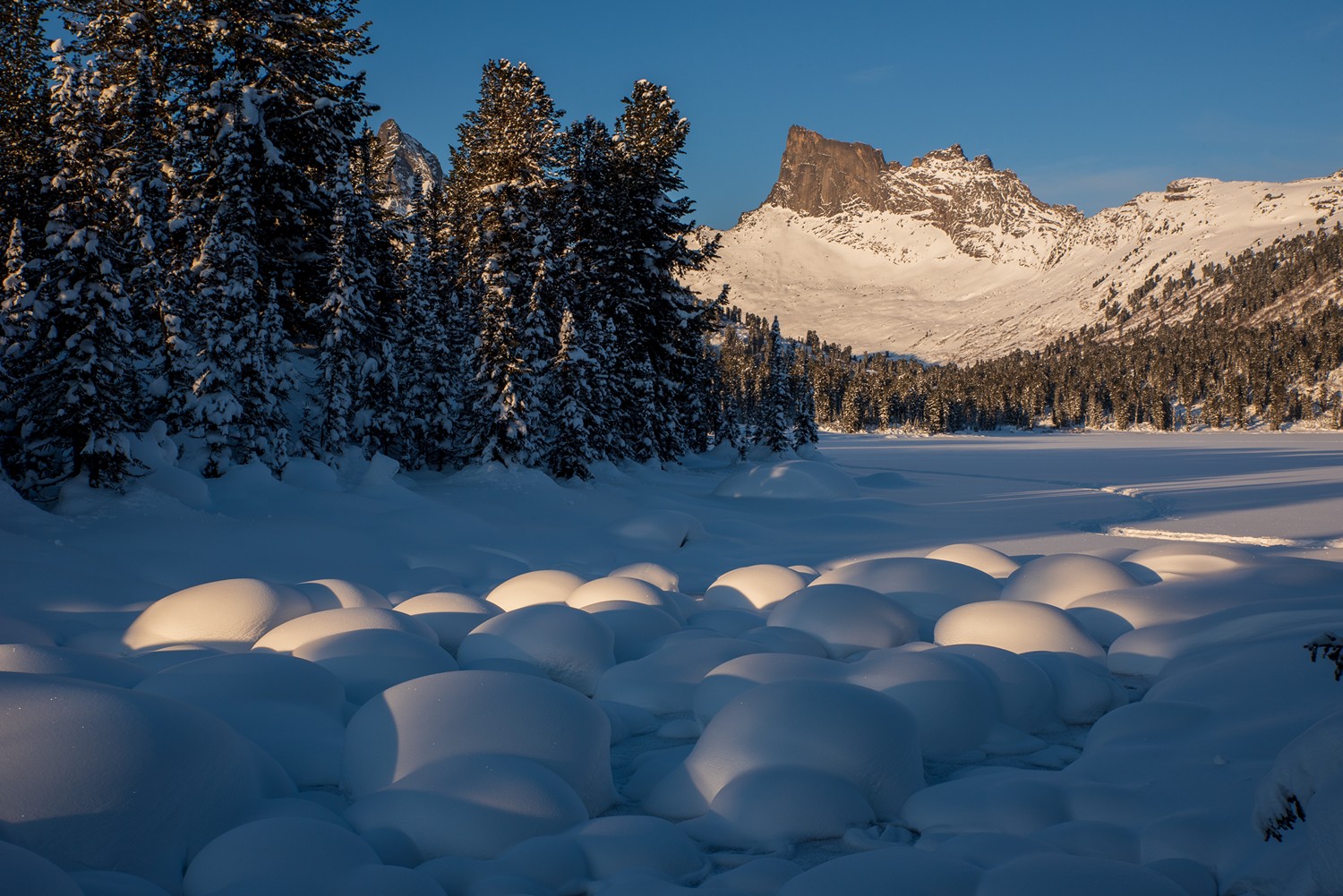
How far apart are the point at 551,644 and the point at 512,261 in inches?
697

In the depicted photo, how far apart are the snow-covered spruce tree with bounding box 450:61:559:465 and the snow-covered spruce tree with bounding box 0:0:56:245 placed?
32.2ft

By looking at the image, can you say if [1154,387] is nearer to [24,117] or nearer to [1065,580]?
[1065,580]

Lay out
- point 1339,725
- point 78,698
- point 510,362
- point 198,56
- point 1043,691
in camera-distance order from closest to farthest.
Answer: point 1339,725, point 78,698, point 1043,691, point 198,56, point 510,362

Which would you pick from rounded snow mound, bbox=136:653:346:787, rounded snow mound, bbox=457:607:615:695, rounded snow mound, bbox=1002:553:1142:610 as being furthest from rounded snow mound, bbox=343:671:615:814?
rounded snow mound, bbox=1002:553:1142:610

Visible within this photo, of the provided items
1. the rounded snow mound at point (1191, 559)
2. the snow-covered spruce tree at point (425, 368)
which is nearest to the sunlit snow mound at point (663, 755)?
the rounded snow mound at point (1191, 559)

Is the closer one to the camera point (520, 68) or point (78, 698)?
point (78, 698)

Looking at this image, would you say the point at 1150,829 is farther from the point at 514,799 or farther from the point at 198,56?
the point at 198,56

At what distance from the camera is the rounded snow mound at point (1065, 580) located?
9.77m

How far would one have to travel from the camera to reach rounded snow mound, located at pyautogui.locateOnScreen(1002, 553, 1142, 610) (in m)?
9.77

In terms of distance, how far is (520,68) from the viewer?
2347 cm

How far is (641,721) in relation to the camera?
6.68m

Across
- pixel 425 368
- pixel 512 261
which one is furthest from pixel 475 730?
pixel 425 368

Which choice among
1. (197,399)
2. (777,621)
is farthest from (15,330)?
(777,621)

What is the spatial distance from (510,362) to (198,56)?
1015cm
